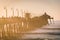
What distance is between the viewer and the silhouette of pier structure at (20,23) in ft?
6.69

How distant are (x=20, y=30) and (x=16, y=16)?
0.22 metres

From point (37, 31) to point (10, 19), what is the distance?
17.7 inches

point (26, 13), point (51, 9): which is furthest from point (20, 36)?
point (51, 9)

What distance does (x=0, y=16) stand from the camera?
2.08 metres

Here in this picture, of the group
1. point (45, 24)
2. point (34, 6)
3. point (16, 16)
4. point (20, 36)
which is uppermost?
A: point (34, 6)

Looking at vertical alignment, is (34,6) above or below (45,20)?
above

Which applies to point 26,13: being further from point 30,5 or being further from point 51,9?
point 51,9

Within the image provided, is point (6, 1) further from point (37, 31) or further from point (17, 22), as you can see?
point (37, 31)

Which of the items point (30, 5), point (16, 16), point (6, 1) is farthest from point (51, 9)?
point (6, 1)

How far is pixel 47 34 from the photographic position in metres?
2.04

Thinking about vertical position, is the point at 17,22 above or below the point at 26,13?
below

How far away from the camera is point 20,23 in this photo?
81.4 inches

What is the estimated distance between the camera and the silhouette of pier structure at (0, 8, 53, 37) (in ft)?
6.69

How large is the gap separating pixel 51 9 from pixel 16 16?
55 cm
